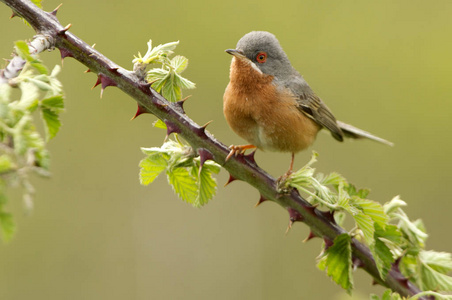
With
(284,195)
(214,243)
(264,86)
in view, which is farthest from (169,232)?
(284,195)

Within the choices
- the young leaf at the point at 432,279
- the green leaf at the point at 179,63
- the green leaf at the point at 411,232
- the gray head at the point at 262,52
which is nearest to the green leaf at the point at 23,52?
the green leaf at the point at 179,63

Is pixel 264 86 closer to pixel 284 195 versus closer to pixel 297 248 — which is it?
pixel 284 195

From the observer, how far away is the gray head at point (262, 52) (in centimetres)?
504

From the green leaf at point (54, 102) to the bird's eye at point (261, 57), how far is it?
133 inches

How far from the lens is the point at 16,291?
25.3ft

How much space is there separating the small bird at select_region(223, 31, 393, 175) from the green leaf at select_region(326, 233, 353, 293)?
1.72 m

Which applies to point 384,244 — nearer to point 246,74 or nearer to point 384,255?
point 384,255

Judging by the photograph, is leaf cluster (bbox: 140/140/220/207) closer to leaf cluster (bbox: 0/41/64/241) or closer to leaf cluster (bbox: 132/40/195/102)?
leaf cluster (bbox: 132/40/195/102)

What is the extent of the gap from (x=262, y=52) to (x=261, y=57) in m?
0.05

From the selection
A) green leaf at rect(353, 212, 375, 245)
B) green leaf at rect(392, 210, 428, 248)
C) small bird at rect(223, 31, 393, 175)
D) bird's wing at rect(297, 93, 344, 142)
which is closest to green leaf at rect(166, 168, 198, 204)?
green leaf at rect(353, 212, 375, 245)

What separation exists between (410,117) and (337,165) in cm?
146

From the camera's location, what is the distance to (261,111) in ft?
15.9

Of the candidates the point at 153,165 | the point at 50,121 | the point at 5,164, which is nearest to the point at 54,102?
the point at 50,121

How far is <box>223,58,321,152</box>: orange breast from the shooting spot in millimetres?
4836
